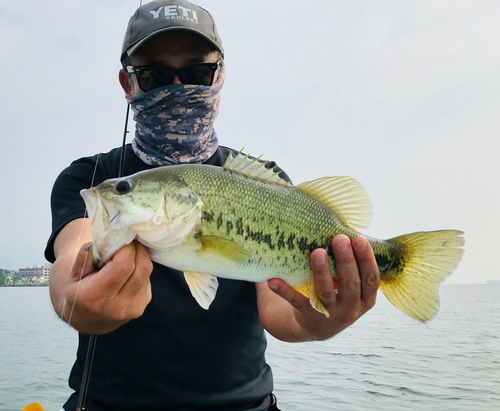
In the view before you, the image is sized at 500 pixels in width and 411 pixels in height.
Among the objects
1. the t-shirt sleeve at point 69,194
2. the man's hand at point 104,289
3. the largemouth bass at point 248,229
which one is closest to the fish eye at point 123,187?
the largemouth bass at point 248,229

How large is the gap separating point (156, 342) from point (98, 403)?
0.51 m

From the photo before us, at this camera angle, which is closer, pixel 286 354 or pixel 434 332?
pixel 286 354

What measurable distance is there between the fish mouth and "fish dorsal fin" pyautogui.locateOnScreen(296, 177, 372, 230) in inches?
41.6

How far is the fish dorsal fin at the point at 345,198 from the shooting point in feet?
7.89

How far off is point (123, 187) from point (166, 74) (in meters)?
1.47

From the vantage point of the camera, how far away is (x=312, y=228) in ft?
7.25

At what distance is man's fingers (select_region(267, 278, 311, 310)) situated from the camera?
2.18 meters

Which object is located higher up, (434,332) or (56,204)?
(56,204)

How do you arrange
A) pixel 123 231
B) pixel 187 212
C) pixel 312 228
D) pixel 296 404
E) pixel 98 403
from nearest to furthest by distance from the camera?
pixel 123 231 → pixel 187 212 → pixel 312 228 → pixel 98 403 → pixel 296 404

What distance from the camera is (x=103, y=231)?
1.81 m

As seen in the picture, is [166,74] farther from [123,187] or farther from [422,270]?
[422,270]

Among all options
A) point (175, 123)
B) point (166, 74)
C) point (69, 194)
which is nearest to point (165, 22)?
point (166, 74)

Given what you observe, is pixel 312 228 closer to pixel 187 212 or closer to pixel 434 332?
pixel 187 212

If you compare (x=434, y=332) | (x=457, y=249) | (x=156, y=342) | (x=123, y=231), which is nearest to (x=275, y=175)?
(x=123, y=231)
